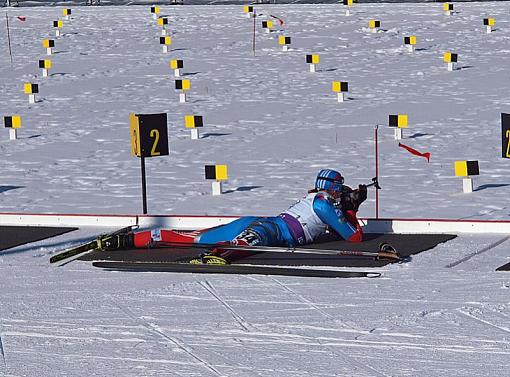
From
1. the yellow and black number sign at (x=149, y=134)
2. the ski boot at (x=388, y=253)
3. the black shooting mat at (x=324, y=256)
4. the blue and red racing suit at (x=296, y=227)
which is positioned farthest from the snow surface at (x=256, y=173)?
the yellow and black number sign at (x=149, y=134)

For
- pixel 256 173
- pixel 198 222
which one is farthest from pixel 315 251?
pixel 256 173

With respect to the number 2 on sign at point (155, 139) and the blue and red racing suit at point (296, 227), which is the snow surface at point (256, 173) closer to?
the blue and red racing suit at point (296, 227)

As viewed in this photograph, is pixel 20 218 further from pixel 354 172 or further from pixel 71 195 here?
pixel 354 172

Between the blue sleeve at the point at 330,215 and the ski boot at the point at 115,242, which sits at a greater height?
the blue sleeve at the point at 330,215

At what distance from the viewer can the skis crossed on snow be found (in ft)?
32.4

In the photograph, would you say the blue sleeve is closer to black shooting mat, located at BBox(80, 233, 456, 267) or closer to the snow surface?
black shooting mat, located at BBox(80, 233, 456, 267)

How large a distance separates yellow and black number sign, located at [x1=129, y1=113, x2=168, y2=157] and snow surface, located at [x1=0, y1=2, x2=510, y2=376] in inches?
53.3

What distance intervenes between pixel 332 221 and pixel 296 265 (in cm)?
96

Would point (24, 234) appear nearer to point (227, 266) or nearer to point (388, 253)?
point (227, 266)

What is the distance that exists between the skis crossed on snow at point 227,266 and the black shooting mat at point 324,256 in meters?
→ 0.05

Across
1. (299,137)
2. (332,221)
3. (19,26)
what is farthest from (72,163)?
(19,26)

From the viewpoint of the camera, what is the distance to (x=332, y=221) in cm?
1105

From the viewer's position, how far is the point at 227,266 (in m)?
10.1

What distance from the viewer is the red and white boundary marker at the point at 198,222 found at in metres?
11.3
